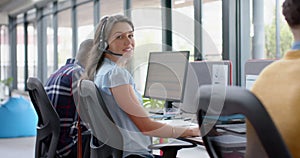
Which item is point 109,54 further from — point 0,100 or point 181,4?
point 0,100

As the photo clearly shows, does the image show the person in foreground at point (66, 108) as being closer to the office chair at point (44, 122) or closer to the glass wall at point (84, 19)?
the office chair at point (44, 122)

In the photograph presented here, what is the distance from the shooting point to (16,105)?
6.01 metres

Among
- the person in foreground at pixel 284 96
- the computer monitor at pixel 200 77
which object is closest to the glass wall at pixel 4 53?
the computer monitor at pixel 200 77

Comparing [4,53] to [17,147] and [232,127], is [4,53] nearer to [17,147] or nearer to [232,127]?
[17,147]

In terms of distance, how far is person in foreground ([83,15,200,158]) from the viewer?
2018 mm

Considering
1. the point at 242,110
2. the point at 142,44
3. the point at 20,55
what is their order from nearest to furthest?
the point at 242,110 → the point at 142,44 → the point at 20,55

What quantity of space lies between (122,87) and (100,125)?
0.20 metres

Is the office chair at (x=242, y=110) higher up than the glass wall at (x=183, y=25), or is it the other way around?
the glass wall at (x=183, y=25)

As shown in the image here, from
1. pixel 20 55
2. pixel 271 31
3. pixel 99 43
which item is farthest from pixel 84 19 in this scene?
pixel 99 43

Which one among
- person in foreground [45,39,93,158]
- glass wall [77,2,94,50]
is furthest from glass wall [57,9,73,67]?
person in foreground [45,39,93,158]

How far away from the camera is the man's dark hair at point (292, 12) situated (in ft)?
4.09

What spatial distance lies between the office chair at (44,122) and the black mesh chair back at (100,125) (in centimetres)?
49

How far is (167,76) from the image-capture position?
2930 mm

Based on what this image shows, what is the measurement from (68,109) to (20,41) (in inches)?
381
